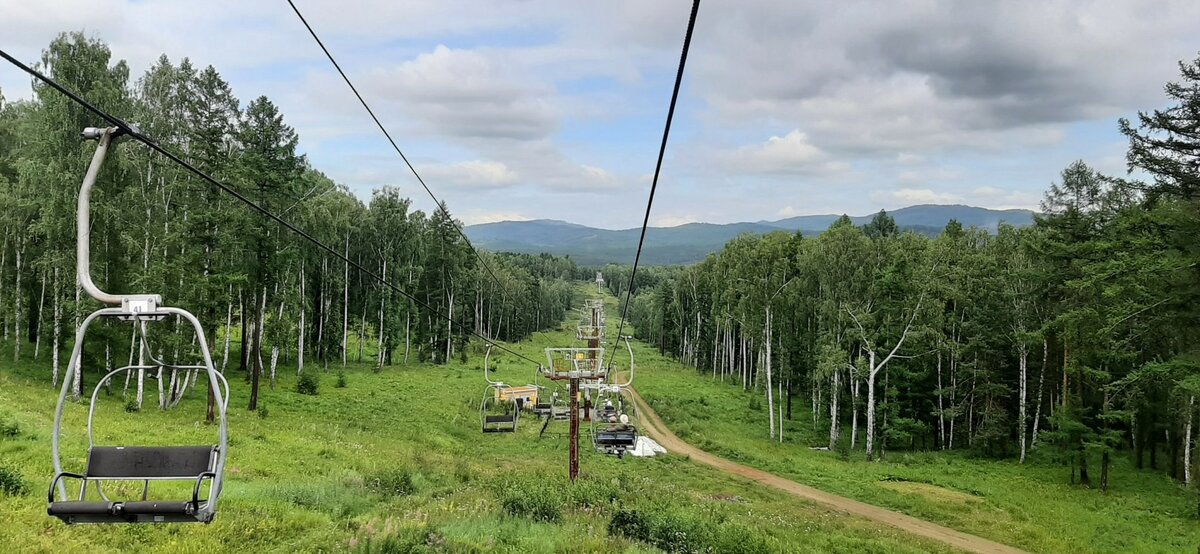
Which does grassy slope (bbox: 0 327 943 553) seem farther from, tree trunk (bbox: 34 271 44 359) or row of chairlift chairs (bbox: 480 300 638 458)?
tree trunk (bbox: 34 271 44 359)

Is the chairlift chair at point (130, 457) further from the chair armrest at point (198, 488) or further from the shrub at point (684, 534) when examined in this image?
the shrub at point (684, 534)

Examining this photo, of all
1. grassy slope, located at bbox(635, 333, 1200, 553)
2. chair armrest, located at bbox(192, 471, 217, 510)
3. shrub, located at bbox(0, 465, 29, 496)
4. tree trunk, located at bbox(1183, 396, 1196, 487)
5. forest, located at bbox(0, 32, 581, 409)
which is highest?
forest, located at bbox(0, 32, 581, 409)

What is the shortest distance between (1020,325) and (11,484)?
3964 cm

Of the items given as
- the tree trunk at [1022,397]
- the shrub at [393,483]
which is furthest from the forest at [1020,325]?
the shrub at [393,483]

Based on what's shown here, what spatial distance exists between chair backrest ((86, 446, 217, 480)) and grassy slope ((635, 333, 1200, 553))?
2346 cm

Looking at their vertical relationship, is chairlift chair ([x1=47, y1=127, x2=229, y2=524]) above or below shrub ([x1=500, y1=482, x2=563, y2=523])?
above

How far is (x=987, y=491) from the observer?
25812mm

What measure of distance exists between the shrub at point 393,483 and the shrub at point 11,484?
6764 mm

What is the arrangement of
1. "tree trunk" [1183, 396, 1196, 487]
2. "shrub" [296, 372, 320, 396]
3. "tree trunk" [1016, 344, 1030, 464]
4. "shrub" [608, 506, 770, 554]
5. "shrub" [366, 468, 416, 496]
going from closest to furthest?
"shrub" [608, 506, 770, 554] < "shrub" [366, 468, 416, 496] < "tree trunk" [1183, 396, 1196, 487] < "tree trunk" [1016, 344, 1030, 464] < "shrub" [296, 372, 320, 396]

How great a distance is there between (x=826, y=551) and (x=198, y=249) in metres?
24.5

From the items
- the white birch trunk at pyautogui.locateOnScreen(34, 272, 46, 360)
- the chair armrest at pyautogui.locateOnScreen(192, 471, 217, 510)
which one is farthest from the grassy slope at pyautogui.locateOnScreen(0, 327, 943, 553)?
the chair armrest at pyautogui.locateOnScreen(192, 471, 217, 510)

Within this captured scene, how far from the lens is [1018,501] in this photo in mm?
24656

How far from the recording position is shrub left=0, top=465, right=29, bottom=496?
34.4 feet

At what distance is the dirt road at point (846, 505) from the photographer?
19.4 meters
